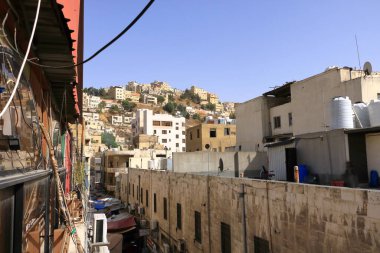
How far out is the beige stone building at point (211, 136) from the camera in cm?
4856

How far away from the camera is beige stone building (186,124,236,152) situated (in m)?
48.6

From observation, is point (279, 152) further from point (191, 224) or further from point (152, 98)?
point (152, 98)

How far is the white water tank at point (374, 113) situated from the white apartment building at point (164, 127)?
72.1 metres

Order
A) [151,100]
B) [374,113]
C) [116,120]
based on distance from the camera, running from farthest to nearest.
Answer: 1. [151,100]
2. [116,120]
3. [374,113]

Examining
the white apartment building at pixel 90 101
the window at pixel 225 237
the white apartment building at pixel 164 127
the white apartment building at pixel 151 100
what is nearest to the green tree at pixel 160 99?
the white apartment building at pixel 151 100

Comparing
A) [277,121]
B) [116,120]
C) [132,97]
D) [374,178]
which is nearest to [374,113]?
[374,178]

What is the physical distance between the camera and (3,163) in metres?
2.34

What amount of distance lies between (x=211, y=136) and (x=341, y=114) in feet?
123

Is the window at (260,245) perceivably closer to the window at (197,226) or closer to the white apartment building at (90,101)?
the window at (197,226)

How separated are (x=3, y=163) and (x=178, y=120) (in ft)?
274

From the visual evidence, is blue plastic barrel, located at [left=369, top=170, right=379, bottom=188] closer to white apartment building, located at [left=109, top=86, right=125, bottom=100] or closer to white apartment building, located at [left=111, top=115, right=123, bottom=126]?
white apartment building, located at [left=111, top=115, right=123, bottom=126]

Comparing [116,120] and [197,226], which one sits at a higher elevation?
[116,120]

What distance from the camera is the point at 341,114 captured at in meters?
11.6

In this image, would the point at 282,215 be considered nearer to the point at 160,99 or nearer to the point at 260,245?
the point at 260,245
